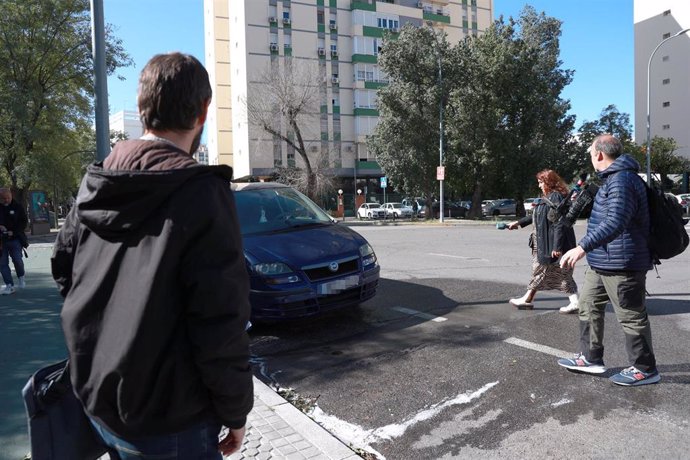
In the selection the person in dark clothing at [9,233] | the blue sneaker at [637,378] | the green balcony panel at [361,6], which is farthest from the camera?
the green balcony panel at [361,6]

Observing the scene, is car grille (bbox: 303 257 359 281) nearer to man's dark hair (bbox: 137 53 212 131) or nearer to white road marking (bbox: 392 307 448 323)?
white road marking (bbox: 392 307 448 323)

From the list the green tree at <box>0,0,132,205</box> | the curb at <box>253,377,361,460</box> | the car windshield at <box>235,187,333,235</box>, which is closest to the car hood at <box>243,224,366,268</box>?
the car windshield at <box>235,187,333,235</box>

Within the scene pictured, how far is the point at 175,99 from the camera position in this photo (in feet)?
5.10

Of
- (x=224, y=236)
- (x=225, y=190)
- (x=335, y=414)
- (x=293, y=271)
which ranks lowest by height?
(x=335, y=414)

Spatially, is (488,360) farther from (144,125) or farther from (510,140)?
(510,140)

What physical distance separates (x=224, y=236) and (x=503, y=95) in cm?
3420

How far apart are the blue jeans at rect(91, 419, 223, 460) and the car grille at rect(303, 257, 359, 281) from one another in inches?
153

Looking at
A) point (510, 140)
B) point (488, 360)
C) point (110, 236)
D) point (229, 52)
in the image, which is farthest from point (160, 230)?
point (229, 52)

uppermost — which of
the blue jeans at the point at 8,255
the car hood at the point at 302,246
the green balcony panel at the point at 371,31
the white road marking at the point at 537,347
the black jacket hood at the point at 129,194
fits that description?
the green balcony panel at the point at 371,31

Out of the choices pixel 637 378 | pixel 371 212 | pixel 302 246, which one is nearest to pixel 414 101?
pixel 371 212

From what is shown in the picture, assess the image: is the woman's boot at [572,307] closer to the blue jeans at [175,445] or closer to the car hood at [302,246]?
the car hood at [302,246]

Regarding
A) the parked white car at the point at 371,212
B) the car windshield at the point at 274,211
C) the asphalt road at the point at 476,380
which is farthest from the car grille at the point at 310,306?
the parked white car at the point at 371,212

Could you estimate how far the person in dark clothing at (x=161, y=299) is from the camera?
1.42 meters

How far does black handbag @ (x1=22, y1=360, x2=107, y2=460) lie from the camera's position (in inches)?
67.1
